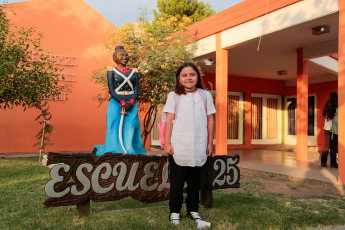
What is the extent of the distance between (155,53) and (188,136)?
5.12 metres

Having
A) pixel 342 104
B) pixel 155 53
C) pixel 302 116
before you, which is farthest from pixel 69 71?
pixel 342 104

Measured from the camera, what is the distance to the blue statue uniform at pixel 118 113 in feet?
13.9

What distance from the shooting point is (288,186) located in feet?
16.9

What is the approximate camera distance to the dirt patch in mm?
4680

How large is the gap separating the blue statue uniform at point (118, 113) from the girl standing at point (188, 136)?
142cm

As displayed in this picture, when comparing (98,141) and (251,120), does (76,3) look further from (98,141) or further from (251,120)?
(251,120)

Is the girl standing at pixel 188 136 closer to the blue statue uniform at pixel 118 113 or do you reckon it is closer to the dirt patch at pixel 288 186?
the blue statue uniform at pixel 118 113

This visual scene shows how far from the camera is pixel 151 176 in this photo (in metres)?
3.25

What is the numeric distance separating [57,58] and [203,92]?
8.81 meters

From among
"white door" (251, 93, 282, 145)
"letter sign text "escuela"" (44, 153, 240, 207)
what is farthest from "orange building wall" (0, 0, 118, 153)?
"letter sign text "escuela"" (44, 153, 240, 207)

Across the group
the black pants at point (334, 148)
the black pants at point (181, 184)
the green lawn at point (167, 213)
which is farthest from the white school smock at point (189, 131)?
the black pants at point (334, 148)

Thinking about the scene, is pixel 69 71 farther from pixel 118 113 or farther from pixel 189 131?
pixel 189 131

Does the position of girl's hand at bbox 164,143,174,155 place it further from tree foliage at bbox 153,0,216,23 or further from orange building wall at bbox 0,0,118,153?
tree foliage at bbox 153,0,216,23

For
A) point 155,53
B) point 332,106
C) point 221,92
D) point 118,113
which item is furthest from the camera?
point 221,92
